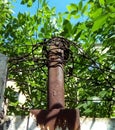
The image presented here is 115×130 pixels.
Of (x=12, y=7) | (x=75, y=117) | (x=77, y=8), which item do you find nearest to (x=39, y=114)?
(x=75, y=117)

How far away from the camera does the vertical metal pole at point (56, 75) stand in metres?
3.05

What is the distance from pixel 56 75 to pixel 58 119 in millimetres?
606

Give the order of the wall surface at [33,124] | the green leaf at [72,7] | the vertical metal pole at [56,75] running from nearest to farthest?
the wall surface at [33,124]
the vertical metal pole at [56,75]
the green leaf at [72,7]

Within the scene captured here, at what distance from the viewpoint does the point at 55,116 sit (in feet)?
9.30

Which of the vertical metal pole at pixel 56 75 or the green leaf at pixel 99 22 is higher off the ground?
the green leaf at pixel 99 22

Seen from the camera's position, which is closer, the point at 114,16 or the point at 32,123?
the point at 32,123

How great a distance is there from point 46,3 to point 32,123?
6863mm

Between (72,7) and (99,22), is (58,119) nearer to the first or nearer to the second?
(99,22)

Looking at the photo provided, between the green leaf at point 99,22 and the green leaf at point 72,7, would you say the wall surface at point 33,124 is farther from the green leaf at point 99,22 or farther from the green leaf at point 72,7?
the green leaf at point 72,7

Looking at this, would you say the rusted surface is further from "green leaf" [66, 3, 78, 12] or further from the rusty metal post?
"green leaf" [66, 3, 78, 12]

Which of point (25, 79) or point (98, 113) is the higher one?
point (25, 79)

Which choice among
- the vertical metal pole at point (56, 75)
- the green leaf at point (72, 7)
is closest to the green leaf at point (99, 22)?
the vertical metal pole at point (56, 75)

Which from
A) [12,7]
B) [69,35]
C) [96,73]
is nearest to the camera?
[69,35]

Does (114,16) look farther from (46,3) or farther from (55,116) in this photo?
(46,3)
